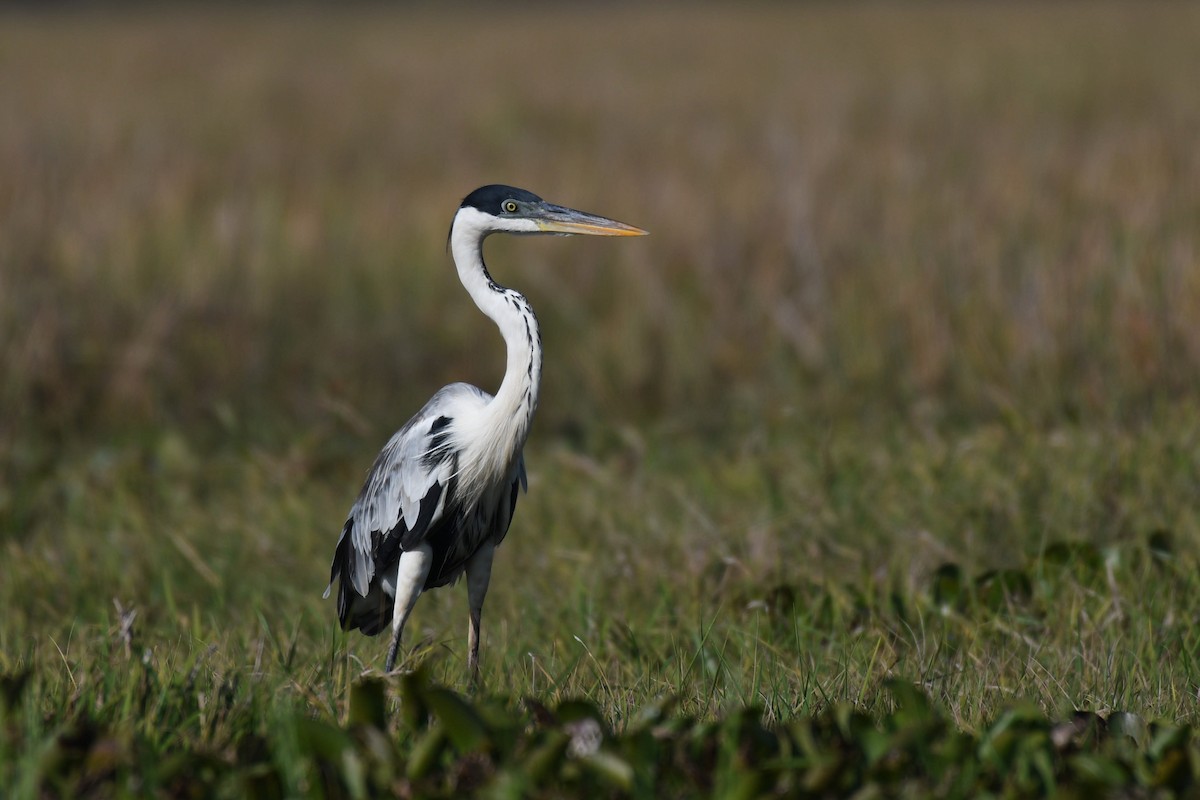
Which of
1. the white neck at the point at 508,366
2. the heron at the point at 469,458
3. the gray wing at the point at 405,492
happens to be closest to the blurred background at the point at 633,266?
the gray wing at the point at 405,492

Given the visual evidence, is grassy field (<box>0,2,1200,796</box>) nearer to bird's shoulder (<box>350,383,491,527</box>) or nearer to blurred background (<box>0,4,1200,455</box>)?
blurred background (<box>0,4,1200,455</box>)

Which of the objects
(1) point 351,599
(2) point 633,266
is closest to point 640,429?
(2) point 633,266

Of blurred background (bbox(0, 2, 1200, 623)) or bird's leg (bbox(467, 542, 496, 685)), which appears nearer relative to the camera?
bird's leg (bbox(467, 542, 496, 685))

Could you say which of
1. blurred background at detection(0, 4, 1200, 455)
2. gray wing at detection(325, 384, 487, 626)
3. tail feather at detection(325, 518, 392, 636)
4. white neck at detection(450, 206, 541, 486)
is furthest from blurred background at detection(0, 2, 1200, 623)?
white neck at detection(450, 206, 541, 486)

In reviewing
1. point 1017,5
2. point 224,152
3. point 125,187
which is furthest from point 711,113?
point 1017,5

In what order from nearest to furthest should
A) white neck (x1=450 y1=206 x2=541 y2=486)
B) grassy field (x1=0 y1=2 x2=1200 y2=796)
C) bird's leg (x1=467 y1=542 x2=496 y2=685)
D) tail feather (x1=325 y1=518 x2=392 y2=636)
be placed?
grassy field (x1=0 y1=2 x2=1200 y2=796) → white neck (x1=450 y1=206 x2=541 y2=486) → bird's leg (x1=467 y1=542 x2=496 y2=685) → tail feather (x1=325 y1=518 x2=392 y2=636)

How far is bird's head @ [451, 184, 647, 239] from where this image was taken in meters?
3.44

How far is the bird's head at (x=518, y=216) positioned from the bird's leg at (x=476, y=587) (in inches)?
33.5

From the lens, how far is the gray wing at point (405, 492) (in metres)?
3.47

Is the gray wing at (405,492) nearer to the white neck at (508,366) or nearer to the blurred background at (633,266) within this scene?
the white neck at (508,366)

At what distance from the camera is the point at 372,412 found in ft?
22.0

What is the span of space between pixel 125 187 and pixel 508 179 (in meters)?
2.61

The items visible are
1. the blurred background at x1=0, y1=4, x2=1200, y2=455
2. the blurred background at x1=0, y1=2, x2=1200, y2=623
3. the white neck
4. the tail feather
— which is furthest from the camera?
the blurred background at x1=0, y1=4, x2=1200, y2=455

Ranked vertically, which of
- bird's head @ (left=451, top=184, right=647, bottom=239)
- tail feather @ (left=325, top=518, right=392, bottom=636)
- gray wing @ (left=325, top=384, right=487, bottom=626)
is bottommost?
tail feather @ (left=325, top=518, right=392, bottom=636)
